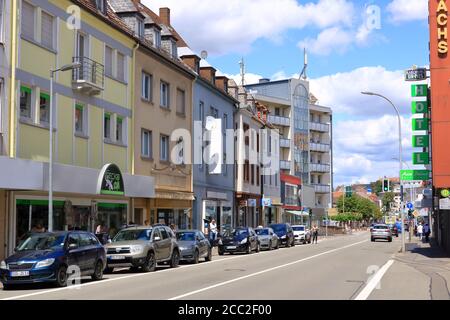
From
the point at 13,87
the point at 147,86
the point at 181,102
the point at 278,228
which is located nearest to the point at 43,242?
the point at 13,87

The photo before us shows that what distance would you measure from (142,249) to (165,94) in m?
16.2

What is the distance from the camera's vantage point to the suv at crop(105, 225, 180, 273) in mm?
20703

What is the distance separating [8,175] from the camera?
1984 cm

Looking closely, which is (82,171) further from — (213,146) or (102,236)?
(213,146)

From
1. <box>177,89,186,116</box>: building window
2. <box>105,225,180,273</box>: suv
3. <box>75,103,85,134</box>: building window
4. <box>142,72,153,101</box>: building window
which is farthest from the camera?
<box>177,89,186,116</box>: building window

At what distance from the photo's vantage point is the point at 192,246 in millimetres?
25297

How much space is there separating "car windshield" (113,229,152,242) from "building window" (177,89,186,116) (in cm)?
1615

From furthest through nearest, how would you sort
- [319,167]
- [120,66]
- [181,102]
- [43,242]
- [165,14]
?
1. [319,167]
2. [165,14]
3. [181,102]
4. [120,66]
5. [43,242]

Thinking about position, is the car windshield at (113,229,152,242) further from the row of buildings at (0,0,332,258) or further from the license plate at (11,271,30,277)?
the license plate at (11,271,30,277)

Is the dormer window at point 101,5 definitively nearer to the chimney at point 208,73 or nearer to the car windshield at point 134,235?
the car windshield at point 134,235

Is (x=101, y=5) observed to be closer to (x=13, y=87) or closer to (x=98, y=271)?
(x=13, y=87)

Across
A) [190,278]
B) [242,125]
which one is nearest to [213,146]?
[242,125]

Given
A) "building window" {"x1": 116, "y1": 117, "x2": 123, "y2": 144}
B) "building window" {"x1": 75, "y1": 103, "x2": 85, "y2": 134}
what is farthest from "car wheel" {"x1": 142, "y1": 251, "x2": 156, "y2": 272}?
"building window" {"x1": 116, "y1": 117, "x2": 123, "y2": 144}
